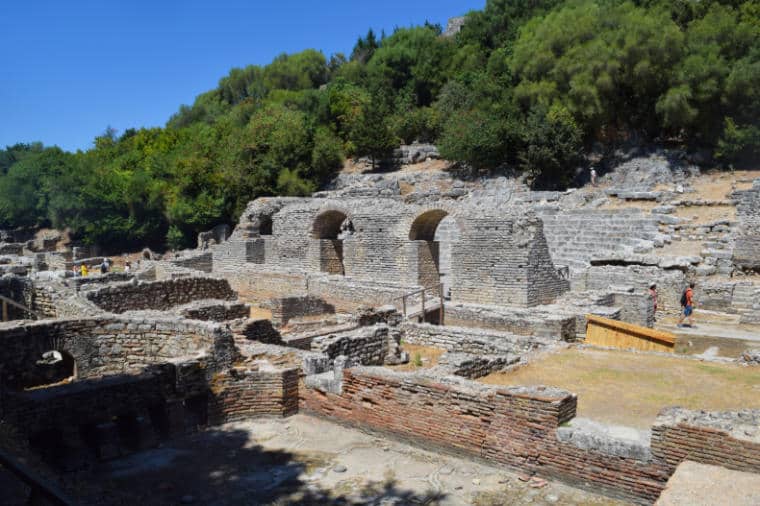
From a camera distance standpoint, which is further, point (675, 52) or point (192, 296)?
point (675, 52)

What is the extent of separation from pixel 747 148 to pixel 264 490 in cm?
3003

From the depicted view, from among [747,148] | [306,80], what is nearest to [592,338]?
[747,148]

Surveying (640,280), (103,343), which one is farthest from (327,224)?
(103,343)

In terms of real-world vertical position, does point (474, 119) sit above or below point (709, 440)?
above

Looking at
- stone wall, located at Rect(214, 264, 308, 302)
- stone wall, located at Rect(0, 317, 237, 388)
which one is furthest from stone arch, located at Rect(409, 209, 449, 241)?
stone wall, located at Rect(0, 317, 237, 388)

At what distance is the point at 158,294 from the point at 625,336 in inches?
363

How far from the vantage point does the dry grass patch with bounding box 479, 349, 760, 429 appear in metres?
7.23

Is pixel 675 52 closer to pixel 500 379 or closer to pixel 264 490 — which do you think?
pixel 500 379

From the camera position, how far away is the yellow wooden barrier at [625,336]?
11.0 metres

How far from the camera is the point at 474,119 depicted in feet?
114

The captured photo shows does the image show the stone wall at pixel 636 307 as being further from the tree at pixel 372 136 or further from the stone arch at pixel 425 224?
→ the tree at pixel 372 136

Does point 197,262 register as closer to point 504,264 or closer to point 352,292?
point 352,292

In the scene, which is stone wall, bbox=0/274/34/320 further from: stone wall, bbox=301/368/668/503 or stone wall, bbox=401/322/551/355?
stone wall, bbox=301/368/668/503

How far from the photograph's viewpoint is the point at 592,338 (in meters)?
12.2
